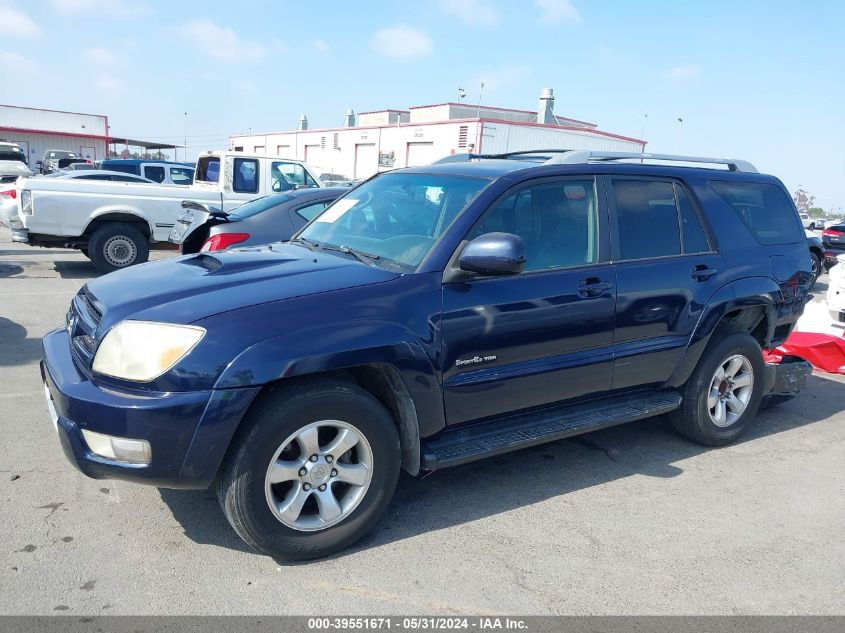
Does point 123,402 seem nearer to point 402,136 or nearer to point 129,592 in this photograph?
point 129,592

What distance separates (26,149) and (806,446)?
179 ft

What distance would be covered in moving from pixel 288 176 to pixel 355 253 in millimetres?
8884

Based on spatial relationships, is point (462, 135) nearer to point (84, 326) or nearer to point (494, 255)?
point (494, 255)

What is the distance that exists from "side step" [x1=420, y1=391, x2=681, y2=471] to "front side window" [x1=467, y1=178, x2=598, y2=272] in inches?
33.7

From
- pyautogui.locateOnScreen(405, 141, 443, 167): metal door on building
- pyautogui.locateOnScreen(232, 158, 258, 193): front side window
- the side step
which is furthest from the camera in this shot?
pyautogui.locateOnScreen(405, 141, 443, 167): metal door on building

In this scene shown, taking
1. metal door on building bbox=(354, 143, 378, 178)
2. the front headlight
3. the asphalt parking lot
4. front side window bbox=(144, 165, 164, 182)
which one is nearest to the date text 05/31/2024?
the asphalt parking lot

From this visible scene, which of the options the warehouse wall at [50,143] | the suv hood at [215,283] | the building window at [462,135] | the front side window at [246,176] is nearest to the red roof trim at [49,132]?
the warehouse wall at [50,143]

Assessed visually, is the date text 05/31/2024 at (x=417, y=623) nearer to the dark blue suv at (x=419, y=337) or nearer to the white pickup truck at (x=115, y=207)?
the dark blue suv at (x=419, y=337)

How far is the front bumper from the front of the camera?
274 cm

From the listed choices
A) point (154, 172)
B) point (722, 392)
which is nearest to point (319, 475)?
point (722, 392)

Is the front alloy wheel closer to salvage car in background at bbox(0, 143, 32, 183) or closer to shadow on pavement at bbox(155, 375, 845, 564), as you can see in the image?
shadow on pavement at bbox(155, 375, 845, 564)

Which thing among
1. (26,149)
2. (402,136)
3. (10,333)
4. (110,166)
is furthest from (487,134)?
(26,149)

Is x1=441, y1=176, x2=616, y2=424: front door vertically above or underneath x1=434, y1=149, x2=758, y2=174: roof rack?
underneath

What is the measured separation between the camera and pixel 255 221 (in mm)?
7441
